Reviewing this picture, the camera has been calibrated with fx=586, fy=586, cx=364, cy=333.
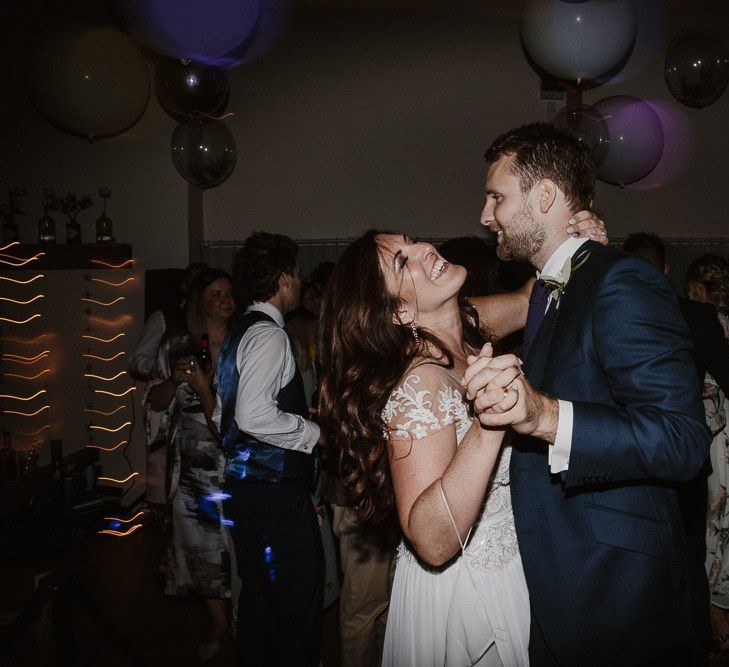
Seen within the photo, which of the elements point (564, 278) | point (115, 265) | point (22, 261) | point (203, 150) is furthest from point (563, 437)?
point (22, 261)

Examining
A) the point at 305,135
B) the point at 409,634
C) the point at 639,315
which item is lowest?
the point at 409,634

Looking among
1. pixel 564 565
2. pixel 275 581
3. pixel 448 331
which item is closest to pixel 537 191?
pixel 448 331

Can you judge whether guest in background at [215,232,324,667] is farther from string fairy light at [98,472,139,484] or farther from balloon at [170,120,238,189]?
string fairy light at [98,472,139,484]

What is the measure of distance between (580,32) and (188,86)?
2.58 m

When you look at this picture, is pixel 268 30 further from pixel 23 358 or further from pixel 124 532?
pixel 124 532

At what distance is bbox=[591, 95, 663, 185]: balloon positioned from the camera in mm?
4414

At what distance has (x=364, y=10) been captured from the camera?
5.77 m

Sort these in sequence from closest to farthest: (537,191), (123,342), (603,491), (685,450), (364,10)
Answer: (685,450) < (603,491) < (537,191) < (123,342) < (364,10)

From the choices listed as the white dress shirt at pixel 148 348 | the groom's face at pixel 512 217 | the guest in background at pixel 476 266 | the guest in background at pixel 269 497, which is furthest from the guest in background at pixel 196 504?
the groom's face at pixel 512 217

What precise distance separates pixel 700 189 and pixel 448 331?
523cm

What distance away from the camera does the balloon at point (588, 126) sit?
14.0 feet

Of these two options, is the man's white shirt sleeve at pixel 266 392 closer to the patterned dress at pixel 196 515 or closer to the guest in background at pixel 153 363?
the patterned dress at pixel 196 515

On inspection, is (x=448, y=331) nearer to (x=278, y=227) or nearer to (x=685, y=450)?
(x=685, y=450)

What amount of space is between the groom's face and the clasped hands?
1.94 ft
